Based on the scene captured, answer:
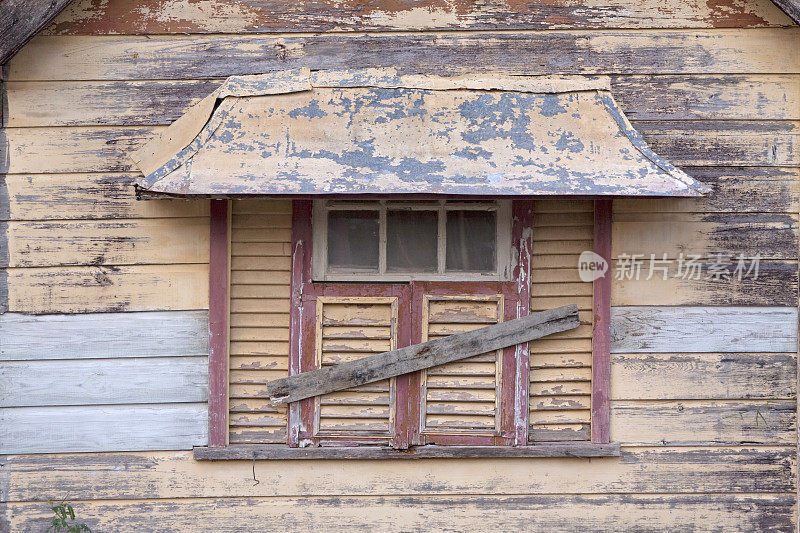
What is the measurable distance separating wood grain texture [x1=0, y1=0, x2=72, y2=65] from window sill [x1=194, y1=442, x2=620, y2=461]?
196 centimetres

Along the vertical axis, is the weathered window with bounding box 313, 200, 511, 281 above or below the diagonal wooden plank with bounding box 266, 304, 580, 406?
above

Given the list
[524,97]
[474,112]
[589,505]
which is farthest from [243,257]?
[589,505]

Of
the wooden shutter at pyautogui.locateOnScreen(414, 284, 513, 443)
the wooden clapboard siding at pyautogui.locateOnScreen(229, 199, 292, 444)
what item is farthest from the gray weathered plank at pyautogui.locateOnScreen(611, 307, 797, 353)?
the wooden clapboard siding at pyautogui.locateOnScreen(229, 199, 292, 444)

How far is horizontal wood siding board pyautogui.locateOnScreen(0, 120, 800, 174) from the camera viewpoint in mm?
3135

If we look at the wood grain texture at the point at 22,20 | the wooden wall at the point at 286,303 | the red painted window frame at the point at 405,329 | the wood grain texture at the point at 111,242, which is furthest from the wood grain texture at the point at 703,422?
the wood grain texture at the point at 22,20

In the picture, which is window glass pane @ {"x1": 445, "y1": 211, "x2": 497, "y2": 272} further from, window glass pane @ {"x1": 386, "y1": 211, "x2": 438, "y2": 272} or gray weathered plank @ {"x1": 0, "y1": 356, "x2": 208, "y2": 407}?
gray weathered plank @ {"x1": 0, "y1": 356, "x2": 208, "y2": 407}

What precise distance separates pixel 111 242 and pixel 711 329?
9.30 feet

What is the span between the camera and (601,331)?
10.4 ft

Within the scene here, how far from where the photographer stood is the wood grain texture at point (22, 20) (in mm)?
2928

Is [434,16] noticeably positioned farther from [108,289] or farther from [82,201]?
[108,289]

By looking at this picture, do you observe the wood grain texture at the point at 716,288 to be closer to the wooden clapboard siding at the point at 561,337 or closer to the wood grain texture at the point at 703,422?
the wooden clapboard siding at the point at 561,337

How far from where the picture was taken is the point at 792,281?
3213 mm

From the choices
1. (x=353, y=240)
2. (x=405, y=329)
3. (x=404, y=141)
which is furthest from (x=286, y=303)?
(x=404, y=141)

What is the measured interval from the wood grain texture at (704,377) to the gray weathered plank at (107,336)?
6.61ft
